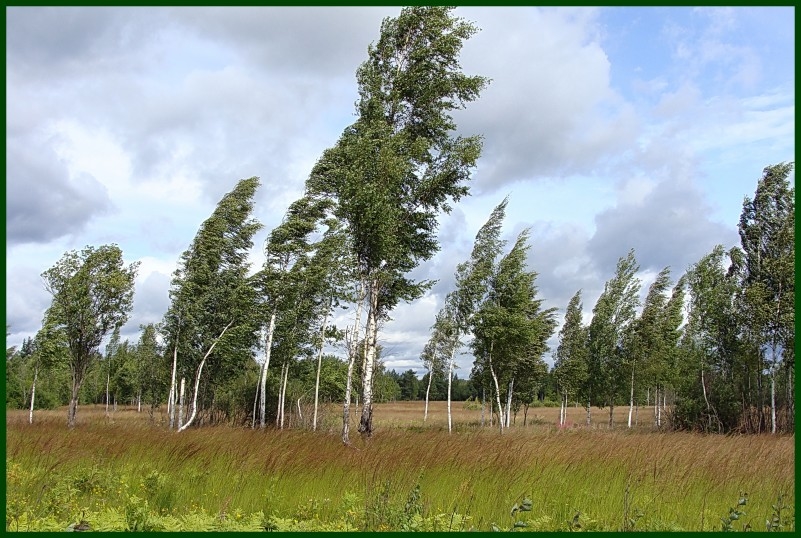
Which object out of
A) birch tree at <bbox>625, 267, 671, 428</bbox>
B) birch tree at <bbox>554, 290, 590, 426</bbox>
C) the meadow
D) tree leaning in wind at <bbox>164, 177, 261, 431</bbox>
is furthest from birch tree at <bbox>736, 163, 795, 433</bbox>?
tree leaning in wind at <bbox>164, 177, 261, 431</bbox>

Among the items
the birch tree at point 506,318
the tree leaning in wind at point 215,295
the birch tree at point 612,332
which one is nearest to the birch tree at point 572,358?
the birch tree at point 612,332

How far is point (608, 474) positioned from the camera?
8.05 meters

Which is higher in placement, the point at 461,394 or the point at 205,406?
the point at 205,406

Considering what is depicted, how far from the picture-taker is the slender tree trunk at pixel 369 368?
12.4m

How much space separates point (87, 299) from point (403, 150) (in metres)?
19.8

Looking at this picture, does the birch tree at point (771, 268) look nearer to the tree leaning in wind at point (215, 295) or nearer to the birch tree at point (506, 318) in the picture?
the birch tree at point (506, 318)

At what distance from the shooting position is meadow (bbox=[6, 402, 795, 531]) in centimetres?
535

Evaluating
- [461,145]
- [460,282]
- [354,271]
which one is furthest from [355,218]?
[460,282]

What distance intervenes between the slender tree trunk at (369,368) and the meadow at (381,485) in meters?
2.02

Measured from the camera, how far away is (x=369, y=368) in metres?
12.5

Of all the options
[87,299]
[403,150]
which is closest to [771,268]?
[403,150]

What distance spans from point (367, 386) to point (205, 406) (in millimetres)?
26362

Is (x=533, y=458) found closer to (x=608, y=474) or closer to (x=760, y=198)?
(x=608, y=474)

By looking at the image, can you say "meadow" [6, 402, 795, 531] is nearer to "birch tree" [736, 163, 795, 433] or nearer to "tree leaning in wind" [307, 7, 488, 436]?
"tree leaning in wind" [307, 7, 488, 436]
